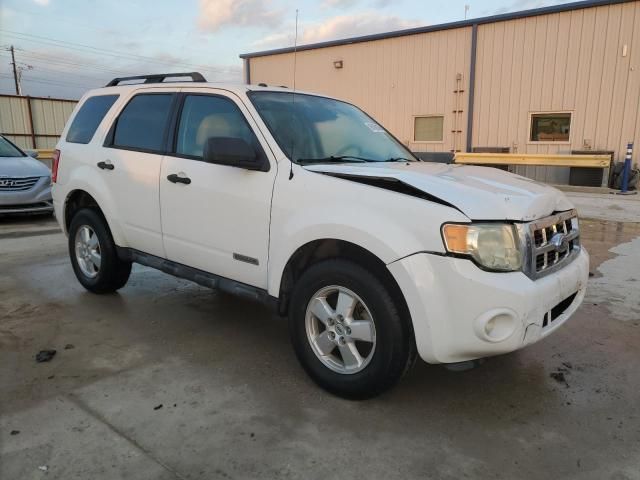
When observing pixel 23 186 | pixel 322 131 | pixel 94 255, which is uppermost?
pixel 322 131

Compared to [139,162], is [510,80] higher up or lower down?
higher up

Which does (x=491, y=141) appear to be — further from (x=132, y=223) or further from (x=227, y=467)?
(x=227, y=467)

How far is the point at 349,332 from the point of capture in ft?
9.82

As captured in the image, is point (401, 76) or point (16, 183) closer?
point (16, 183)

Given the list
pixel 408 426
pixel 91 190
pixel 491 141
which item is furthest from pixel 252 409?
pixel 491 141

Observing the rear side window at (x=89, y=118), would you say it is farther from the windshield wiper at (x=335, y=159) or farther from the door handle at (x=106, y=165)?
the windshield wiper at (x=335, y=159)

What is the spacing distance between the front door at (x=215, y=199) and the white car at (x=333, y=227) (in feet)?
0.04

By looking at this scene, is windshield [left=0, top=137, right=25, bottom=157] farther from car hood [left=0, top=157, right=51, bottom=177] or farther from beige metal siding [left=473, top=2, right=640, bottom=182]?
beige metal siding [left=473, top=2, right=640, bottom=182]

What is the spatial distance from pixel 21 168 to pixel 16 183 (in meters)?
0.34

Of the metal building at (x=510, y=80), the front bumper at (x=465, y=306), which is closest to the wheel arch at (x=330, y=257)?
the front bumper at (x=465, y=306)

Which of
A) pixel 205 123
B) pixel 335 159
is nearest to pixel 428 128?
pixel 205 123

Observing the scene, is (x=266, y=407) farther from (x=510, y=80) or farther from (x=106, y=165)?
(x=510, y=80)

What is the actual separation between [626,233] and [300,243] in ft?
23.9

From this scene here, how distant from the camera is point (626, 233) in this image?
8406mm
